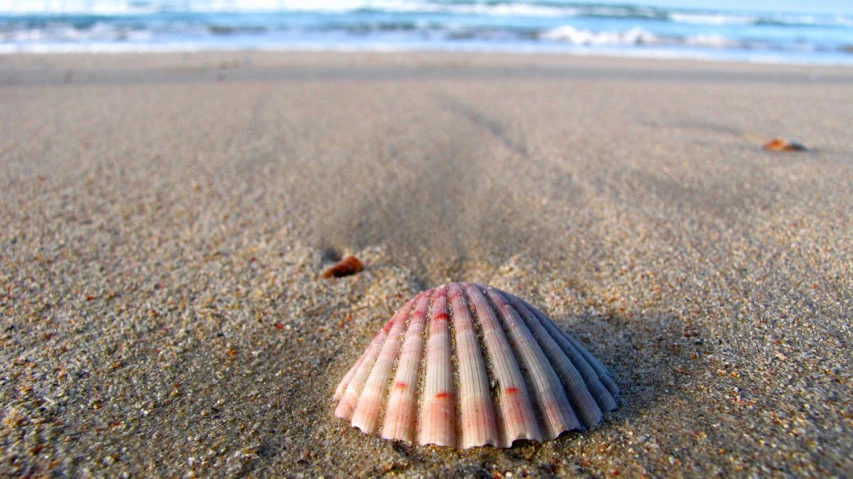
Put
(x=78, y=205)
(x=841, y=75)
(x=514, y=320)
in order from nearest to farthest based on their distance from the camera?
1. (x=514, y=320)
2. (x=78, y=205)
3. (x=841, y=75)

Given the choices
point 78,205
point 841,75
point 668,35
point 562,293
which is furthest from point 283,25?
point 562,293

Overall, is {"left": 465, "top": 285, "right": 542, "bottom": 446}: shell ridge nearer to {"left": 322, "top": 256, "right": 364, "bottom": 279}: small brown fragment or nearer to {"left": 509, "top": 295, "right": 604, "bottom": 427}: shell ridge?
{"left": 509, "top": 295, "right": 604, "bottom": 427}: shell ridge

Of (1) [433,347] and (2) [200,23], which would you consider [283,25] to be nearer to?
(2) [200,23]

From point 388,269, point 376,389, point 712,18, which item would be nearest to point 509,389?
point 376,389

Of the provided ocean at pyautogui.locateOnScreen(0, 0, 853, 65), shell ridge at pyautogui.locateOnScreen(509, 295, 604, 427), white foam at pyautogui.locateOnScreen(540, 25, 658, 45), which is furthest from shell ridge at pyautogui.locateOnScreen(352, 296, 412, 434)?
white foam at pyautogui.locateOnScreen(540, 25, 658, 45)

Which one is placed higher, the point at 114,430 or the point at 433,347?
the point at 433,347

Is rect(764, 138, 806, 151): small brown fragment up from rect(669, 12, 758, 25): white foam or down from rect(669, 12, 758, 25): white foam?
up

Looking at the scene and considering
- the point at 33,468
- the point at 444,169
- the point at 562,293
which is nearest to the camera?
the point at 33,468

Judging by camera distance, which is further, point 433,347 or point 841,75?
point 841,75
